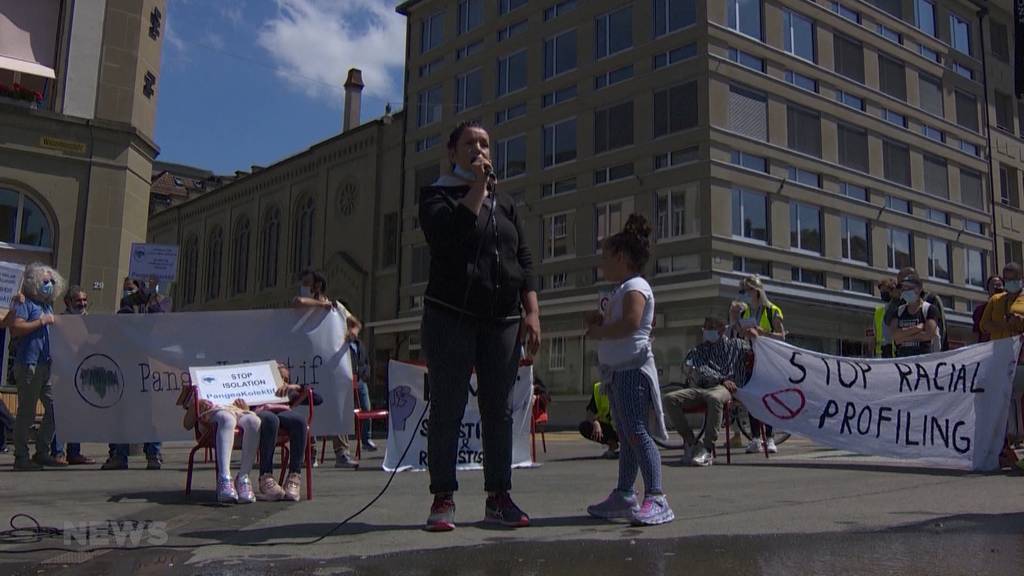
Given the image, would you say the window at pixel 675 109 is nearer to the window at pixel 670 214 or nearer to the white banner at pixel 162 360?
the window at pixel 670 214

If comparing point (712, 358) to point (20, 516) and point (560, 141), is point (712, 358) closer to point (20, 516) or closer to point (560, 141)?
point (20, 516)

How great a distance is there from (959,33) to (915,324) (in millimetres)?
31791

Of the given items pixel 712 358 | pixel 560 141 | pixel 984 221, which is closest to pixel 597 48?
pixel 560 141

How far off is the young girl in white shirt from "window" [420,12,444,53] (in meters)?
34.6

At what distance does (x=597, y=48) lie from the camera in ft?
102

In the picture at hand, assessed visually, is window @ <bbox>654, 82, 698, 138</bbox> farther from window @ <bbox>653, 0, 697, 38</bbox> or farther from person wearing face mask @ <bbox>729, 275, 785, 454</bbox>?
person wearing face mask @ <bbox>729, 275, 785, 454</bbox>

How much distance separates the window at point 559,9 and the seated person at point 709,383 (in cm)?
2423

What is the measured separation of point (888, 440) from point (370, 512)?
18.4 feet

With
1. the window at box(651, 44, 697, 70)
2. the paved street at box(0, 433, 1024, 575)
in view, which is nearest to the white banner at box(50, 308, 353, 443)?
the paved street at box(0, 433, 1024, 575)

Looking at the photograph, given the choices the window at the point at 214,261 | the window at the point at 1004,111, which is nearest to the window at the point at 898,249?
the window at the point at 1004,111

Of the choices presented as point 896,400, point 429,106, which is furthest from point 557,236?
point 896,400

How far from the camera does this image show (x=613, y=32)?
101 feet

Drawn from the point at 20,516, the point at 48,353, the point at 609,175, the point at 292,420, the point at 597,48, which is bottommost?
the point at 20,516

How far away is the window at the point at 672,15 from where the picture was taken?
92.2 feet
